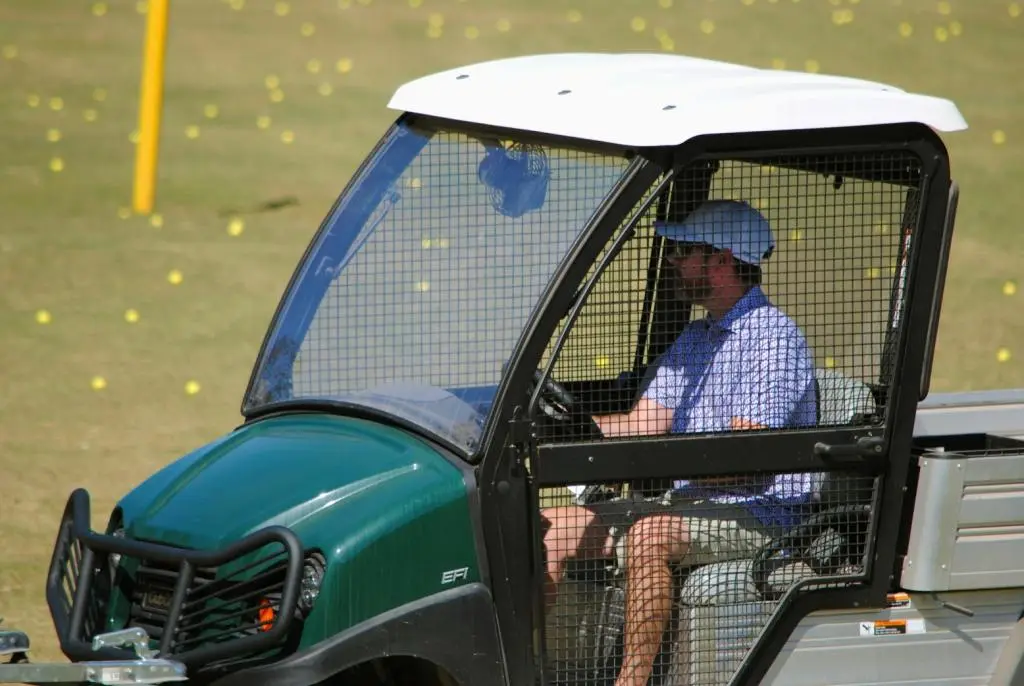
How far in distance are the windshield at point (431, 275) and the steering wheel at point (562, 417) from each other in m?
0.13

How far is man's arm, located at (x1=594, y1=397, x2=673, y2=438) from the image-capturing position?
3445 millimetres

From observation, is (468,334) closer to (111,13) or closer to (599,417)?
(599,417)

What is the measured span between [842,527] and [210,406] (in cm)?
414

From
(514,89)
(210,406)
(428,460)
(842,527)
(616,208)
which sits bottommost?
(210,406)

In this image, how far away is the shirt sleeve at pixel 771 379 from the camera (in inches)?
138

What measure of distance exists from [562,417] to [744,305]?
1.70 ft

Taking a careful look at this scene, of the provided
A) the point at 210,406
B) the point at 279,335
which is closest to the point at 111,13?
the point at 210,406

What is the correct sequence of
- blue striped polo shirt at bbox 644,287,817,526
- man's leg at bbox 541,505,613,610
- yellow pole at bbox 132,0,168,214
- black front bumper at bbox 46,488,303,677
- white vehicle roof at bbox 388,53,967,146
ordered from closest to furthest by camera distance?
black front bumper at bbox 46,488,303,677
white vehicle roof at bbox 388,53,967,146
man's leg at bbox 541,505,613,610
blue striped polo shirt at bbox 644,287,817,526
yellow pole at bbox 132,0,168,214

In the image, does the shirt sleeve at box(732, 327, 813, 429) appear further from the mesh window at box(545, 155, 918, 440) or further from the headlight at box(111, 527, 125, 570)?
the headlight at box(111, 527, 125, 570)

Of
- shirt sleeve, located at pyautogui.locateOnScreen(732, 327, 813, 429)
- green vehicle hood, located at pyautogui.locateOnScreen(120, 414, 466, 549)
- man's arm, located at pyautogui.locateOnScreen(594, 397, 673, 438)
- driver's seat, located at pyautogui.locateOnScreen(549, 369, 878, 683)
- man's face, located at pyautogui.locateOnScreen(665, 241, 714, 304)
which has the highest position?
man's face, located at pyautogui.locateOnScreen(665, 241, 714, 304)

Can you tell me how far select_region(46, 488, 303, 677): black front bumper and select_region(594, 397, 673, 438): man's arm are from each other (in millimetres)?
784

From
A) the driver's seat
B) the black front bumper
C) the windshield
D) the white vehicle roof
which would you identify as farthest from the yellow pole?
the driver's seat

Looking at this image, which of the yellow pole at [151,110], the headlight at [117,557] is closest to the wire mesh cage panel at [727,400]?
the headlight at [117,557]

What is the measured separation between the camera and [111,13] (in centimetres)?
1250
